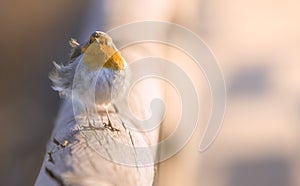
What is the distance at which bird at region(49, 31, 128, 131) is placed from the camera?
22.0 inches

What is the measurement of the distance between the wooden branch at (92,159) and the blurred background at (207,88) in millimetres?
325

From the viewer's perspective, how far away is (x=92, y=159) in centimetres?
48

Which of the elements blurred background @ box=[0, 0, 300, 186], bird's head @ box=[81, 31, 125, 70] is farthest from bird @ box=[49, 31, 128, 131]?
blurred background @ box=[0, 0, 300, 186]

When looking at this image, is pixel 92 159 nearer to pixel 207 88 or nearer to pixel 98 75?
pixel 98 75

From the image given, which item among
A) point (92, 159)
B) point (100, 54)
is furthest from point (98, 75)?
point (92, 159)

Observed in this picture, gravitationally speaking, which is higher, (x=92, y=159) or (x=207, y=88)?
(x=207, y=88)

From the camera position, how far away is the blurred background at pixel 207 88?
2.93 feet

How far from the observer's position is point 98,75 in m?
0.56

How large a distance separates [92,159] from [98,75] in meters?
0.13

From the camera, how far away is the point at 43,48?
96cm

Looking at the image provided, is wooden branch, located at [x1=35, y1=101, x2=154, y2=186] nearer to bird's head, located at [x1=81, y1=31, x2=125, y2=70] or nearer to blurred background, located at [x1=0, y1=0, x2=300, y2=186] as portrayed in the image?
bird's head, located at [x1=81, y1=31, x2=125, y2=70]

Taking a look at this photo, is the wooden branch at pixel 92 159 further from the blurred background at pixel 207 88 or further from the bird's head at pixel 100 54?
the blurred background at pixel 207 88

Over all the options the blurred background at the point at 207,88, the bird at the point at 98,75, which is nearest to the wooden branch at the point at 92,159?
the bird at the point at 98,75

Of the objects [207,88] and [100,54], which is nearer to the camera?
[100,54]
